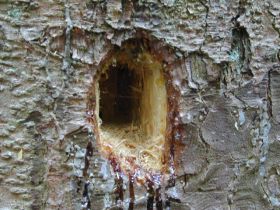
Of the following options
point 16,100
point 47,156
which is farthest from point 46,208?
point 16,100

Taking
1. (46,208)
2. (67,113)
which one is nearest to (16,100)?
(67,113)

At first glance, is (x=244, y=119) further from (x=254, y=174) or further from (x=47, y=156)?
(x=47, y=156)

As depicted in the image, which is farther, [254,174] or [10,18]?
[254,174]

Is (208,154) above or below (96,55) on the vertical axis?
below

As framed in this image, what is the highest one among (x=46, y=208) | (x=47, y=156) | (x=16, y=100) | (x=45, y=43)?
(x=45, y=43)
